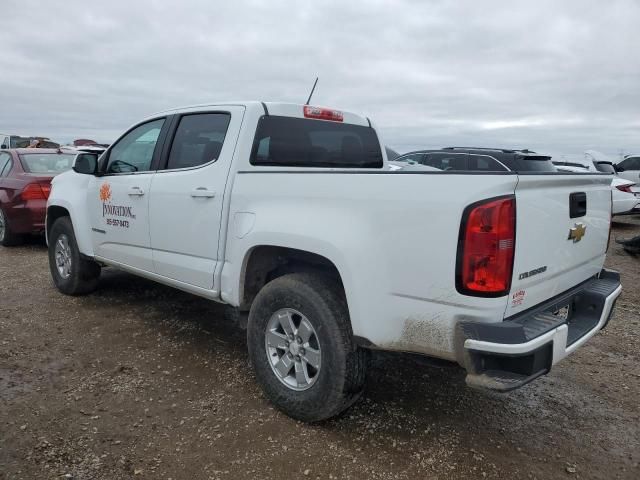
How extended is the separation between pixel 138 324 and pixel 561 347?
11.6 feet

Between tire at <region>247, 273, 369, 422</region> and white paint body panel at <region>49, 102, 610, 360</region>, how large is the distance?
170 millimetres

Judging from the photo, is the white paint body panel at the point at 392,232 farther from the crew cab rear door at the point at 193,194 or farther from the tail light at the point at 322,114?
the tail light at the point at 322,114

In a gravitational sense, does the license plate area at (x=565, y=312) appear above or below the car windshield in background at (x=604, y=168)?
below

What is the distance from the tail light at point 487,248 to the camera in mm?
2209

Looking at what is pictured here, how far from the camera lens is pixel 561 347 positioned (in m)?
2.44

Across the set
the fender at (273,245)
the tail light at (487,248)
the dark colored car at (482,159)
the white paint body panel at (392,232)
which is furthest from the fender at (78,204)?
the dark colored car at (482,159)

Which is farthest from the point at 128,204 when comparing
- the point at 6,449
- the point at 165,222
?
the point at 6,449

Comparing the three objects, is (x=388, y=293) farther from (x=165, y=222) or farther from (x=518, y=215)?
(x=165, y=222)

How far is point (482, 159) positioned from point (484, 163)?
126 millimetres

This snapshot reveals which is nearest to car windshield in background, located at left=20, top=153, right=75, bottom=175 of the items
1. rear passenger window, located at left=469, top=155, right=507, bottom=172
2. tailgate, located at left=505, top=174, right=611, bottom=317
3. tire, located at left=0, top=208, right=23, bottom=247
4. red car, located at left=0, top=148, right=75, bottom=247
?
red car, located at left=0, top=148, right=75, bottom=247

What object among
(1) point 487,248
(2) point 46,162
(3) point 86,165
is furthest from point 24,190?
(1) point 487,248

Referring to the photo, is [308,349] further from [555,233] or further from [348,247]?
[555,233]

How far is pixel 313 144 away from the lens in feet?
12.7

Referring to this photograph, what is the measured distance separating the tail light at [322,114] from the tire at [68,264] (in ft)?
9.21
